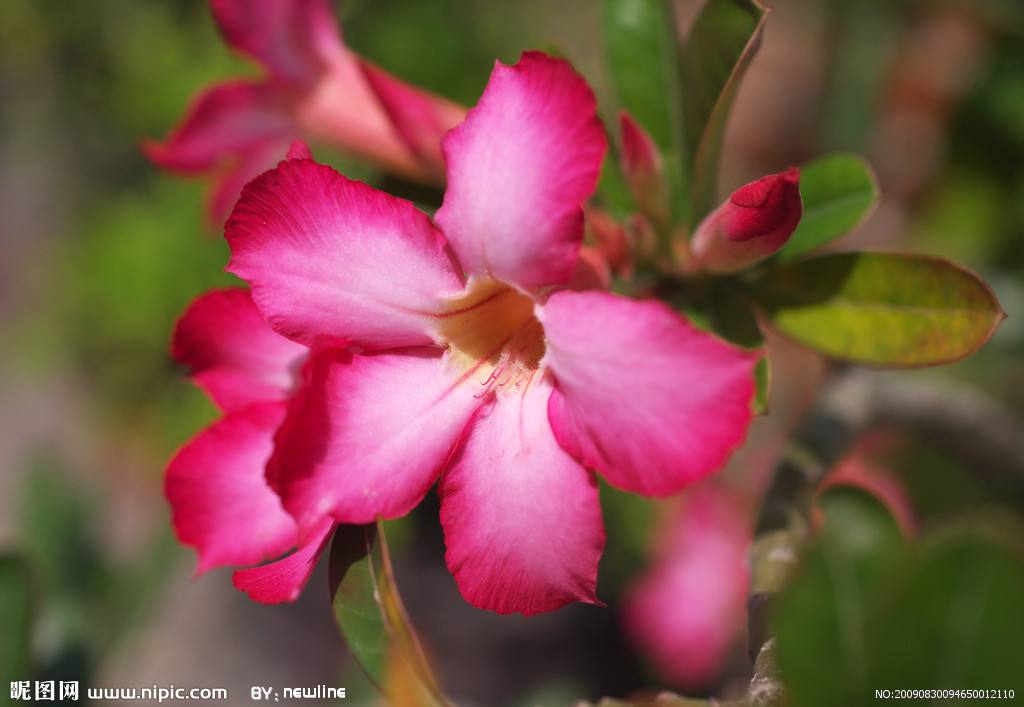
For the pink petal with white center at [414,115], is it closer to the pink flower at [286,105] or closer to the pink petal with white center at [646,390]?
the pink flower at [286,105]

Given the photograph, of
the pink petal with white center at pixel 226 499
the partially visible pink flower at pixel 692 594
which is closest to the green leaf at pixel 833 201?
the pink petal with white center at pixel 226 499

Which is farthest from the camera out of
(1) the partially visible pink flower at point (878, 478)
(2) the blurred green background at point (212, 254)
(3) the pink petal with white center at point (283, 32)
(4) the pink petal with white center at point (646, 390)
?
(2) the blurred green background at point (212, 254)

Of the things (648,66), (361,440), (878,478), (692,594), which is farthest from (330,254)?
(692,594)

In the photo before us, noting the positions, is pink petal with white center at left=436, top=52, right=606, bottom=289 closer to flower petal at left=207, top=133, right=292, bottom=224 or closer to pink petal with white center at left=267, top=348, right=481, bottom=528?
pink petal with white center at left=267, top=348, right=481, bottom=528

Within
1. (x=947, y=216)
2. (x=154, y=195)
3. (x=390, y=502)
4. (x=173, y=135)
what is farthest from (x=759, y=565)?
(x=154, y=195)

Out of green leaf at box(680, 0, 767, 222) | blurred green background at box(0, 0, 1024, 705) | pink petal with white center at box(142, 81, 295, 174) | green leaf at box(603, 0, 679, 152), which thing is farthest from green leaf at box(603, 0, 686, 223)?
blurred green background at box(0, 0, 1024, 705)
